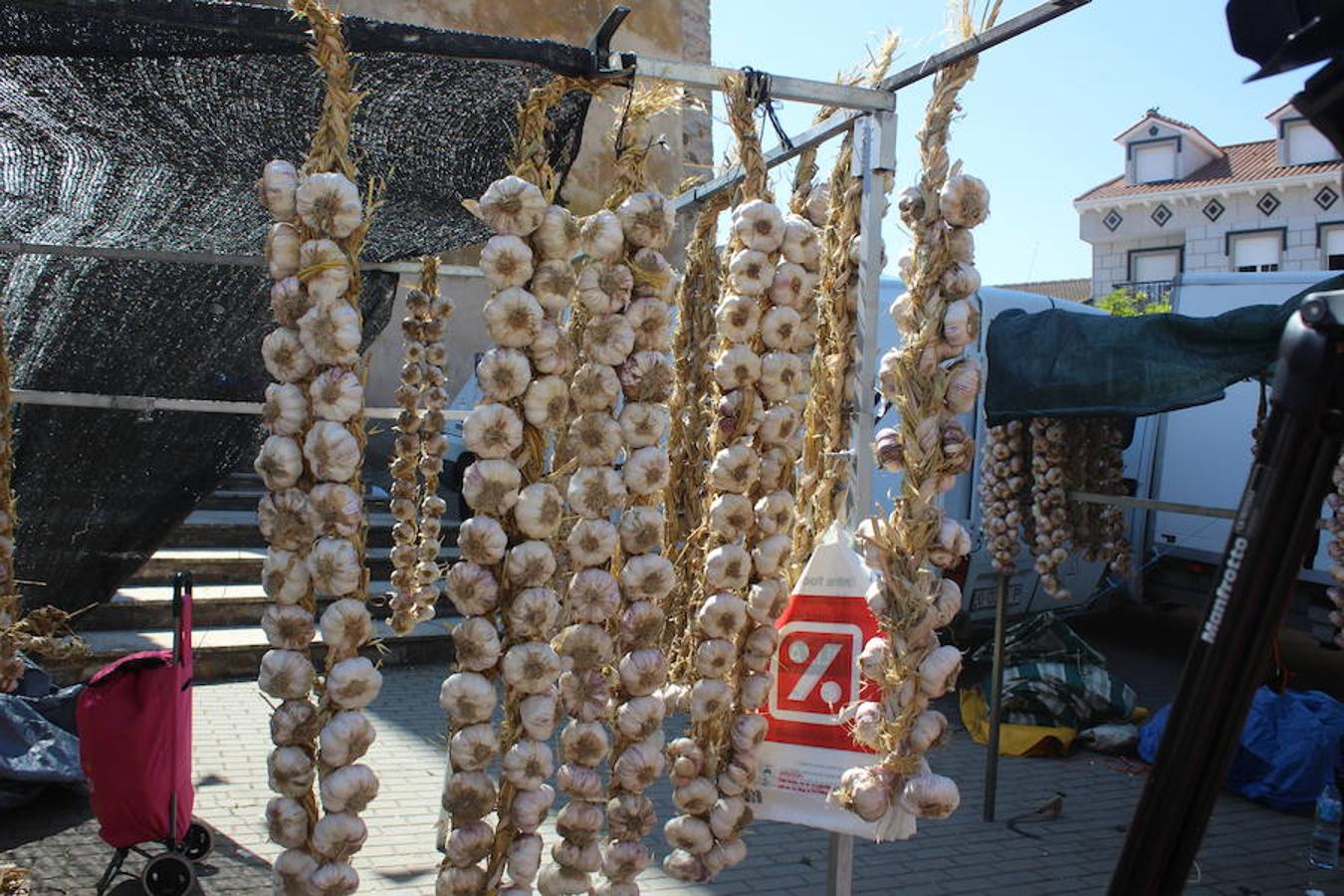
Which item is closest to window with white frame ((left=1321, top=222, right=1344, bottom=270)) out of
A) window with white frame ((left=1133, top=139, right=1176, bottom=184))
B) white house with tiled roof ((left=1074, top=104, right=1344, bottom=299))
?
white house with tiled roof ((left=1074, top=104, right=1344, bottom=299))

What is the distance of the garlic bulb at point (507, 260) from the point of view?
2482 mm

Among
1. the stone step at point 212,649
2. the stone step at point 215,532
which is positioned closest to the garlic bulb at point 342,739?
the stone step at point 212,649

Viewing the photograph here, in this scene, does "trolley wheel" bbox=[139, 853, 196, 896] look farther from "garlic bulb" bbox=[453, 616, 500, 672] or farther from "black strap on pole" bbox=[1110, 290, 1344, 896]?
"black strap on pole" bbox=[1110, 290, 1344, 896]

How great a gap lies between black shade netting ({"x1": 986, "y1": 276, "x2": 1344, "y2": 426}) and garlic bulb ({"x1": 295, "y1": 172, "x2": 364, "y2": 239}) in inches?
145

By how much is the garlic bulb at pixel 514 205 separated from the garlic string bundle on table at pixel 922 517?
0.83 m

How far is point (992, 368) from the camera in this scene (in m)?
5.86

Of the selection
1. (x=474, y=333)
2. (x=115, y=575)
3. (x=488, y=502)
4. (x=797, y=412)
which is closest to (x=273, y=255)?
(x=488, y=502)

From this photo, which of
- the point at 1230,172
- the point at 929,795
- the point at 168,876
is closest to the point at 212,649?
the point at 168,876

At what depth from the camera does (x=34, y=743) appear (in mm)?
4695

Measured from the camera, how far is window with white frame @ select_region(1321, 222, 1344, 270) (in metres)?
24.9

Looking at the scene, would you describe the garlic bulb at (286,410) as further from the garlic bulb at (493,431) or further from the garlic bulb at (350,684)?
the garlic bulb at (350,684)

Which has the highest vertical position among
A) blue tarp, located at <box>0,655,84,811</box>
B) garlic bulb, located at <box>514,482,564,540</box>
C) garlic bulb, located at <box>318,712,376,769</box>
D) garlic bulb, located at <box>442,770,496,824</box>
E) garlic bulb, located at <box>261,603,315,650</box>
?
garlic bulb, located at <box>514,482,564,540</box>

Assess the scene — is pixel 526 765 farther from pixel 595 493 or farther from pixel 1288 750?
pixel 1288 750

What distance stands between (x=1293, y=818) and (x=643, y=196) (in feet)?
16.1
